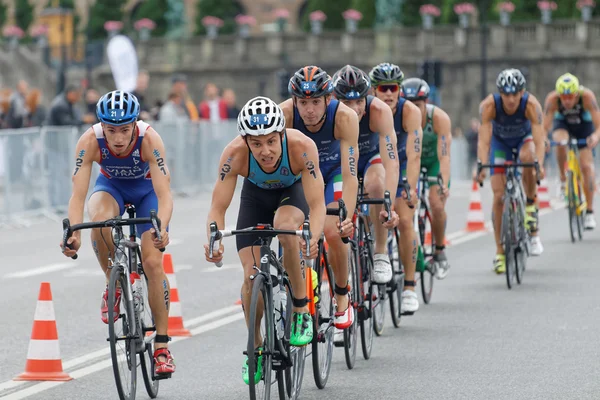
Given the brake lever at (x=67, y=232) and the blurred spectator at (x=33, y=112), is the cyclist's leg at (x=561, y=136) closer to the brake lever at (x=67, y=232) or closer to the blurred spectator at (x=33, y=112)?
the blurred spectator at (x=33, y=112)

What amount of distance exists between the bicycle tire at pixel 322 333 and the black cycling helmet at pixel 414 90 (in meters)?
3.87

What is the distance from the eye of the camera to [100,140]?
9.66m

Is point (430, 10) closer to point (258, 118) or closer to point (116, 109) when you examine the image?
point (116, 109)

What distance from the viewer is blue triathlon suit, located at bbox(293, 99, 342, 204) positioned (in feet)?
34.2

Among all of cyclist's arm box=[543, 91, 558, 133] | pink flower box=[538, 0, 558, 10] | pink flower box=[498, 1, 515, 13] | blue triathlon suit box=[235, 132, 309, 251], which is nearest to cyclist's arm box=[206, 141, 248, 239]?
blue triathlon suit box=[235, 132, 309, 251]

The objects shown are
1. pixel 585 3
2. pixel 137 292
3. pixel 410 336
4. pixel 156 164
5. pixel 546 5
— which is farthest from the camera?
pixel 546 5

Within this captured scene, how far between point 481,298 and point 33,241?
844 cm

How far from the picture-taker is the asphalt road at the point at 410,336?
32.1 ft

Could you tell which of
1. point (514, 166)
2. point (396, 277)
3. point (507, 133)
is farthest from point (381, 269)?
point (507, 133)

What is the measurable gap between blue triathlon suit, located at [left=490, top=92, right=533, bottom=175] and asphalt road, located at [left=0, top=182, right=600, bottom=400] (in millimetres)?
1254

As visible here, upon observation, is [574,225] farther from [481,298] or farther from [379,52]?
[379,52]

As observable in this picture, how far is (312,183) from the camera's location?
9.02 meters

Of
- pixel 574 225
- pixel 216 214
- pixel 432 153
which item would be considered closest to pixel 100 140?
pixel 216 214

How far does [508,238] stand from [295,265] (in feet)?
19.8
